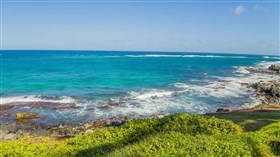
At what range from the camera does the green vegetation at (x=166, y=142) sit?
32.6 ft

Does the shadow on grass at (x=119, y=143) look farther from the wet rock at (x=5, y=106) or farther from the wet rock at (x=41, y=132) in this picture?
the wet rock at (x=5, y=106)

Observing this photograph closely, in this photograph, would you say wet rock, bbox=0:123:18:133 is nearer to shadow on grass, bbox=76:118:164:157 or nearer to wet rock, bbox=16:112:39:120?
wet rock, bbox=16:112:39:120

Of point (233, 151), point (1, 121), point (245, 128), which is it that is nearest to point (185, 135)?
point (233, 151)

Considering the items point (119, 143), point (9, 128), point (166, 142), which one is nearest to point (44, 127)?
point (9, 128)

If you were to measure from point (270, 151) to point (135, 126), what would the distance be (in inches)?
223

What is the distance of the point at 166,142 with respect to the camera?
35.1ft

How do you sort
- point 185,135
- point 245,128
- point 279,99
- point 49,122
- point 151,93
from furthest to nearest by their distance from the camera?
1. point 151,93
2. point 279,99
3. point 49,122
4. point 245,128
5. point 185,135

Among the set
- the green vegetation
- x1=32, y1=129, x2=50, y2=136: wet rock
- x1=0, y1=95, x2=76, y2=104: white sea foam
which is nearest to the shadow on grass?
the green vegetation

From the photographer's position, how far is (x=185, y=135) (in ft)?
39.0

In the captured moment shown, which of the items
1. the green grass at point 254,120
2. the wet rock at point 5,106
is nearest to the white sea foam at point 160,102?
the wet rock at point 5,106

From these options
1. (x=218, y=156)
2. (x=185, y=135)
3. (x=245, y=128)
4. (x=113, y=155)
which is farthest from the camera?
(x=245, y=128)

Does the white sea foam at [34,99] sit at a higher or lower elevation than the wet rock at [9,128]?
lower

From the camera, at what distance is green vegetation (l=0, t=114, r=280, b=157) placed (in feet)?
32.6

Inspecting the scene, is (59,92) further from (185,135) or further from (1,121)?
(185,135)
